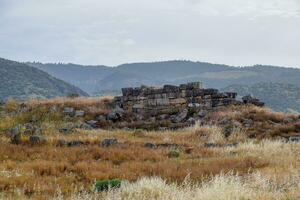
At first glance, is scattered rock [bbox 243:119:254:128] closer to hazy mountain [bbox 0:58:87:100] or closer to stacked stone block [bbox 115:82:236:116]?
stacked stone block [bbox 115:82:236:116]

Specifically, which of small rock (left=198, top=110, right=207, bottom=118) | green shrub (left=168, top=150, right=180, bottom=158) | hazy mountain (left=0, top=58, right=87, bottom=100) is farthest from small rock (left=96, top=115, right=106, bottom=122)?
hazy mountain (left=0, top=58, right=87, bottom=100)

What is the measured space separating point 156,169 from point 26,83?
106527 millimetres

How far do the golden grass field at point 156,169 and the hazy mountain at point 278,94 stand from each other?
94.6 metres

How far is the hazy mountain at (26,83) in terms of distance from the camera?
108m

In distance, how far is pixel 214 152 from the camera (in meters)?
18.4

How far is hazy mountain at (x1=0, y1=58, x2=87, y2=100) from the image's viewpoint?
108 meters

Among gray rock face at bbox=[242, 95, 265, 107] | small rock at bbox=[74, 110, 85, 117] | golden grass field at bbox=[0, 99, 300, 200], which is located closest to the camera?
golden grass field at bbox=[0, 99, 300, 200]

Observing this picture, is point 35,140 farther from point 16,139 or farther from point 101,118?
point 101,118

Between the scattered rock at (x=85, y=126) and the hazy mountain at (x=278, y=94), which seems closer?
the scattered rock at (x=85, y=126)

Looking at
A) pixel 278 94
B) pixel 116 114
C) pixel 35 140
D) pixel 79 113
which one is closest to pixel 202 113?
pixel 116 114

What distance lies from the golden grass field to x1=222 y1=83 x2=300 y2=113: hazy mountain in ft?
310

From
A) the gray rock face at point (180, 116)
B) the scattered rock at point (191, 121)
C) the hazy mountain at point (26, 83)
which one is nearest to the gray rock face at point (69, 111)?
the gray rock face at point (180, 116)

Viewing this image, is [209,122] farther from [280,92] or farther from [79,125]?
[280,92]

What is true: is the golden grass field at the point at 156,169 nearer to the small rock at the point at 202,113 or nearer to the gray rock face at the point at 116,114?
the small rock at the point at 202,113
